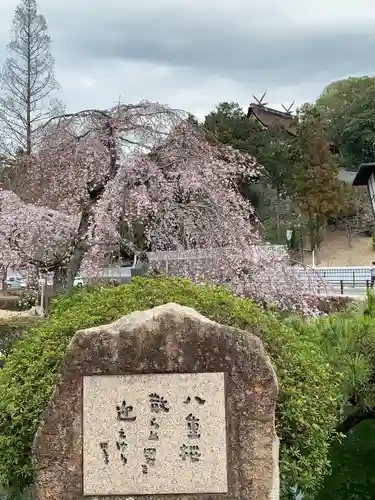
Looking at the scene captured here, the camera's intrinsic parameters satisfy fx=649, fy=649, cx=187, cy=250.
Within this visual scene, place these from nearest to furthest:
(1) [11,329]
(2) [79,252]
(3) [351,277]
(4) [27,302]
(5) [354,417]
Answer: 1. (5) [354,417]
2. (2) [79,252]
3. (1) [11,329]
4. (4) [27,302]
5. (3) [351,277]

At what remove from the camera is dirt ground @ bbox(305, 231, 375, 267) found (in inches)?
1299

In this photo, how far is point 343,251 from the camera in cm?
3478

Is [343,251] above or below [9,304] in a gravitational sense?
above

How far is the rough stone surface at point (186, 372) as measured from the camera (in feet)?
12.3

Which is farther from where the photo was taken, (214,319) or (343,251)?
(343,251)

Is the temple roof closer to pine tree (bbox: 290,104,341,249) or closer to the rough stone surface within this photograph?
pine tree (bbox: 290,104,341,249)

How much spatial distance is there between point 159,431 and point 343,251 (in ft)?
106

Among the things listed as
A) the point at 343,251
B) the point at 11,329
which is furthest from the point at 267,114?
the point at 11,329

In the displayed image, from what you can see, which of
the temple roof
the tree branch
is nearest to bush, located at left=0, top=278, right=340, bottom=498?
the tree branch

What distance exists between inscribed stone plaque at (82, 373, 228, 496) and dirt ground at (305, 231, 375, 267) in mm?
29423

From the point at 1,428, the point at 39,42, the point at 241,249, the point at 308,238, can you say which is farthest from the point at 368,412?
the point at 308,238

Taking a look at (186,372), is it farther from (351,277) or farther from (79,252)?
(351,277)

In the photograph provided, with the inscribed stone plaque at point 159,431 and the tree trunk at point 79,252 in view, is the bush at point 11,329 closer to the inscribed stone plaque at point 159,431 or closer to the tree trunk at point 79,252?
the tree trunk at point 79,252

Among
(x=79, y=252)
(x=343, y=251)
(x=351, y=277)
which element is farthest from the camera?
(x=343, y=251)
